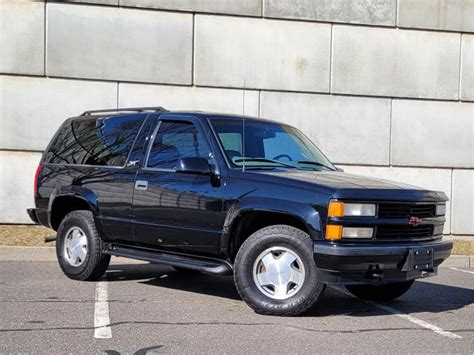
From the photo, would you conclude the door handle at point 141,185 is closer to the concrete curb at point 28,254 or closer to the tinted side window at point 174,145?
the tinted side window at point 174,145

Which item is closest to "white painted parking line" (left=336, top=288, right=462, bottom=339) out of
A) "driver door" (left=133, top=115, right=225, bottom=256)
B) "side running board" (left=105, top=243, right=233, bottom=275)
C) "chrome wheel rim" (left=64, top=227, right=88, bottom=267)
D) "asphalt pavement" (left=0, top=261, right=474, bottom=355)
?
"asphalt pavement" (left=0, top=261, right=474, bottom=355)

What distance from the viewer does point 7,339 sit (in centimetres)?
544

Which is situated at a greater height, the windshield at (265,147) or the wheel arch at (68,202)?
the windshield at (265,147)

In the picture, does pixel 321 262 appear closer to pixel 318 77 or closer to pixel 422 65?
pixel 318 77

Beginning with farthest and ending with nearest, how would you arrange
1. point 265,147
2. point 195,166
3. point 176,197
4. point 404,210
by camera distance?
point 265,147, point 176,197, point 195,166, point 404,210

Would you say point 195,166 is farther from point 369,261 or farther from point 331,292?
point 331,292

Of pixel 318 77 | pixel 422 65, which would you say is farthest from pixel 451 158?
pixel 318 77

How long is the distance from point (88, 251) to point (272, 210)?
8.70 ft

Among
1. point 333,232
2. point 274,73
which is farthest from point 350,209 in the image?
point 274,73

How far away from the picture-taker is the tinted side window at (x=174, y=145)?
7172 millimetres

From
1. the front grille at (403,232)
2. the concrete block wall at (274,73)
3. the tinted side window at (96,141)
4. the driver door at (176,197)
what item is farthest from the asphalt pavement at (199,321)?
the concrete block wall at (274,73)

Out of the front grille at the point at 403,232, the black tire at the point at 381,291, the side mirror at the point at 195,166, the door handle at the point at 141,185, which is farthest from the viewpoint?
the black tire at the point at 381,291

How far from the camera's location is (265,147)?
24.1ft

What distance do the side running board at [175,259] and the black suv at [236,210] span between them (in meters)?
0.01
